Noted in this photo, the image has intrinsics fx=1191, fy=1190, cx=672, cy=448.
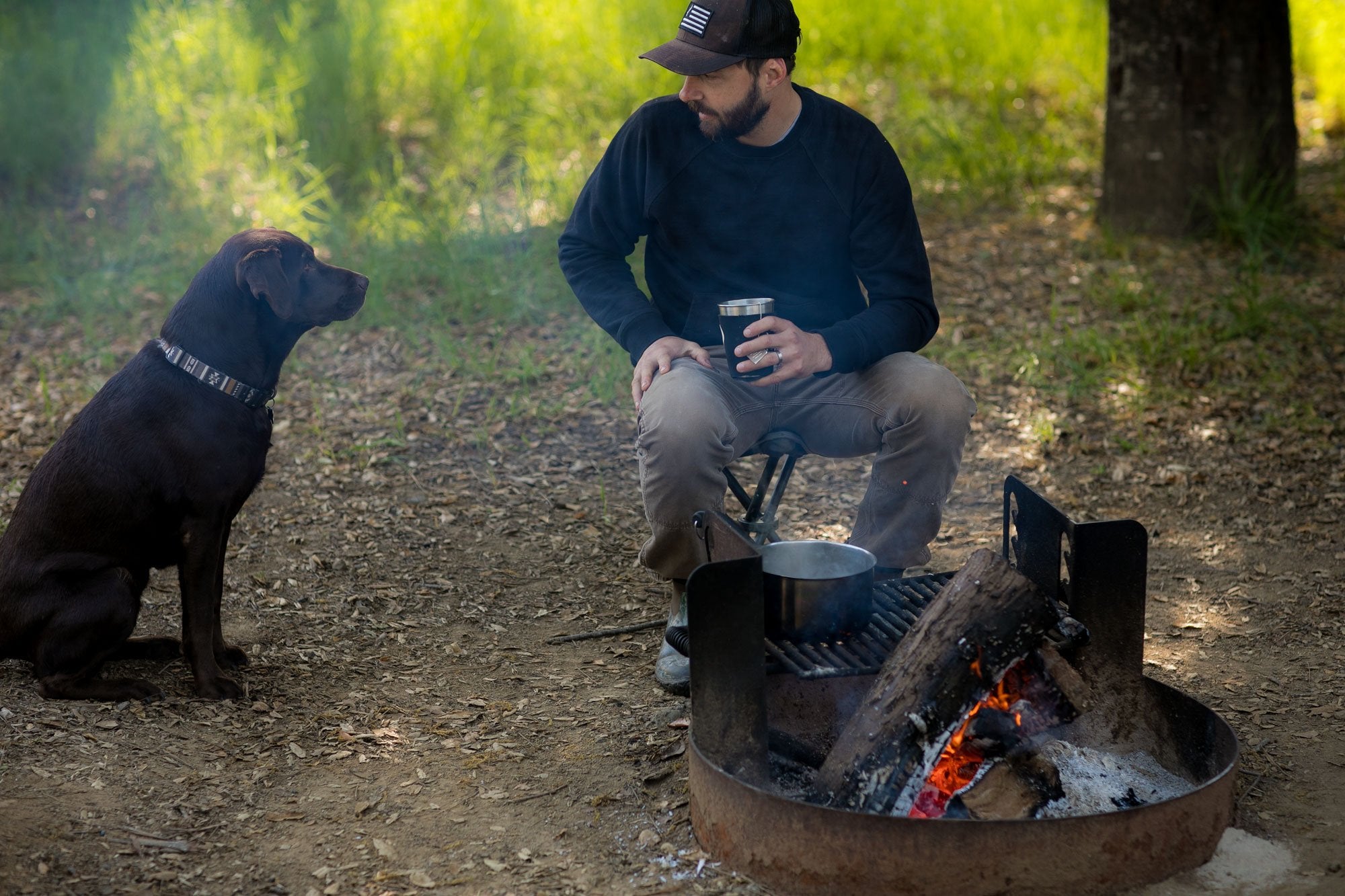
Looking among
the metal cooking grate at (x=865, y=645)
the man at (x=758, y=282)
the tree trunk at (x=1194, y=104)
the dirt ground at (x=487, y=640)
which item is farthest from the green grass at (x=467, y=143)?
the metal cooking grate at (x=865, y=645)

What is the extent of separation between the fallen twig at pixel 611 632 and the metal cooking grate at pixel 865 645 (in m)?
1.10

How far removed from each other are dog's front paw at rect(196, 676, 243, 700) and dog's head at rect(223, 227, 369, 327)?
3.41 ft

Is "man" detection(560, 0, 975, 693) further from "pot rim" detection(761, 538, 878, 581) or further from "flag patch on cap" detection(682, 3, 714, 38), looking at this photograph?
"pot rim" detection(761, 538, 878, 581)

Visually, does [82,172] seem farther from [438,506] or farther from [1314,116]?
[1314,116]

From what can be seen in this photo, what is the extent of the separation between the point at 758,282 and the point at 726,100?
0.54 m

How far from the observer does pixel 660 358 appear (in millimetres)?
3336

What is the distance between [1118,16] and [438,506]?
4.40 metres

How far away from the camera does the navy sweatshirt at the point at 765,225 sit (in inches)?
137

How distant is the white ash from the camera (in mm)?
2625

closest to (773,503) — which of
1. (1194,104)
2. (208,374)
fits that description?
(208,374)

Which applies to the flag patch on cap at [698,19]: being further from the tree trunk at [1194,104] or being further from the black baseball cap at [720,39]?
the tree trunk at [1194,104]

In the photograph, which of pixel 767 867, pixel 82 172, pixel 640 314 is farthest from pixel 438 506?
pixel 82 172

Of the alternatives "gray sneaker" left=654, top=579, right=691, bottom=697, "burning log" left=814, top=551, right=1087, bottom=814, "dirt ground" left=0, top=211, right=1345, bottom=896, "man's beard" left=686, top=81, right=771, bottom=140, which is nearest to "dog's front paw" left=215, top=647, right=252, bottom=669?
"dirt ground" left=0, top=211, right=1345, bottom=896

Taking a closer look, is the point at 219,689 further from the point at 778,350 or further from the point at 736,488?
the point at 778,350
